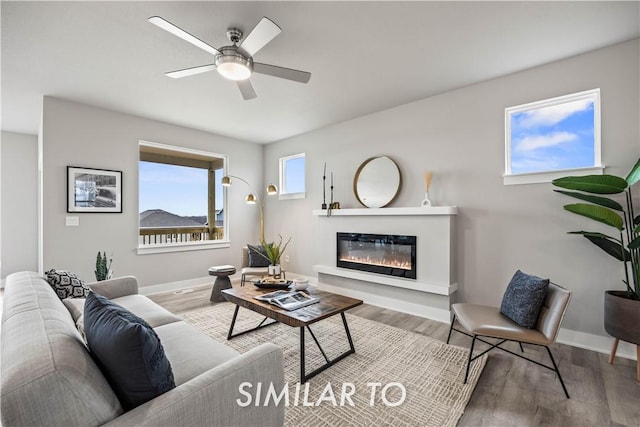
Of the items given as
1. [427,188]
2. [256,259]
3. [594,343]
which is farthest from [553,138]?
[256,259]

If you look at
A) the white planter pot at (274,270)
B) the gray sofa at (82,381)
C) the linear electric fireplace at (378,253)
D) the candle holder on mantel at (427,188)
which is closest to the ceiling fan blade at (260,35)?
the gray sofa at (82,381)

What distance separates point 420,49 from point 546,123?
1560 mm

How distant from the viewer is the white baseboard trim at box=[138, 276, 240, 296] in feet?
14.4

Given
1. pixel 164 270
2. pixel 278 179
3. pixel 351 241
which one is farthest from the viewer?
pixel 278 179

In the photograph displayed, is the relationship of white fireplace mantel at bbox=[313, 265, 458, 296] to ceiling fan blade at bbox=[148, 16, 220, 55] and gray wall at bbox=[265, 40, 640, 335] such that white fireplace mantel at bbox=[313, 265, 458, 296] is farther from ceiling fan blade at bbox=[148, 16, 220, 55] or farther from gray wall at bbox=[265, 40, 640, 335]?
ceiling fan blade at bbox=[148, 16, 220, 55]

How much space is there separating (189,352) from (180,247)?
3.54 metres

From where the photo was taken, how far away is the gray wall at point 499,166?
2557 mm

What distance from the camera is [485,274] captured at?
321 cm

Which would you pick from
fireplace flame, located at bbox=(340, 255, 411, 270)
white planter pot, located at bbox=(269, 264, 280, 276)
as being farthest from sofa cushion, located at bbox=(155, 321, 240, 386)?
fireplace flame, located at bbox=(340, 255, 411, 270)

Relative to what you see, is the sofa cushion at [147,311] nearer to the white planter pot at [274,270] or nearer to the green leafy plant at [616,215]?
the white planter pot at [274,270]

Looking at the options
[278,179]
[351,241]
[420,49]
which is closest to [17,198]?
[278,179]

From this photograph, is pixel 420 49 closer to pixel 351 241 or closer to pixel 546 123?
pixel 546 123

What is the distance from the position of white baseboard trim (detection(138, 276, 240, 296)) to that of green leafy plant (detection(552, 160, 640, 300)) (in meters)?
4.74

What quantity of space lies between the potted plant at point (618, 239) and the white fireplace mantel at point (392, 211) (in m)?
1.04
